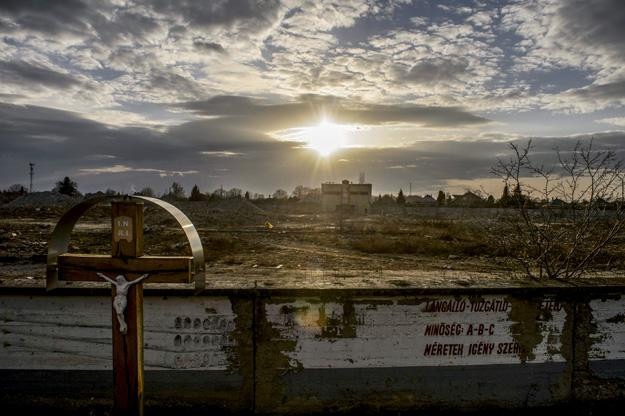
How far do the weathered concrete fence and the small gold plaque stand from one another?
83cm

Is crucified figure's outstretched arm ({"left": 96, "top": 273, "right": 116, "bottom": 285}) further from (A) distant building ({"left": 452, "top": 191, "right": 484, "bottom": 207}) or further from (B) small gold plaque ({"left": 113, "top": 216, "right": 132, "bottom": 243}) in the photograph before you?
(A) distant building ({"left": 452, "top": 191, "right": 484, "bottom": 207})

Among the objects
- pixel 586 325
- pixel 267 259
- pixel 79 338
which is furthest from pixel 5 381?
pixel 267 259

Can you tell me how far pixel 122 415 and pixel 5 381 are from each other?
1498mm

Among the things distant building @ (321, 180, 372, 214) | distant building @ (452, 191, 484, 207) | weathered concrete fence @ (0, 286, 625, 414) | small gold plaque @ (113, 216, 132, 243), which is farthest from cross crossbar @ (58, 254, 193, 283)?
distant building @ (321, 180, 372, 214)

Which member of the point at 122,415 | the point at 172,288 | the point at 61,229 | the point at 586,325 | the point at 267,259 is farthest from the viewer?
the point at 267,259

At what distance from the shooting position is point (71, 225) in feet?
10.8

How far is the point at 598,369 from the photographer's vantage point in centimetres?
409

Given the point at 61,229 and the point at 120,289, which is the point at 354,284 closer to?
the point at 120,289

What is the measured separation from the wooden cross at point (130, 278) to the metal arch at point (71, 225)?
0.06 metres

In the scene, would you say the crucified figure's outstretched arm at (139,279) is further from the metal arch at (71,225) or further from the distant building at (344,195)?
the distant building at (344,195)

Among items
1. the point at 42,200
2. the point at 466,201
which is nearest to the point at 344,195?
the point at 466,201

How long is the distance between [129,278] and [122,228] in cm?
34

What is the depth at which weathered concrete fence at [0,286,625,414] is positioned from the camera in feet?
12.3

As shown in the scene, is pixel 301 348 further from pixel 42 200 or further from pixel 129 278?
pixel 42 200
